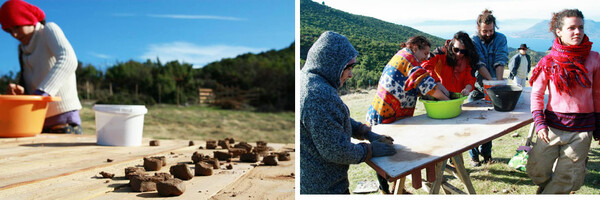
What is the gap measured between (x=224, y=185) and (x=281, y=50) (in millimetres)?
12202

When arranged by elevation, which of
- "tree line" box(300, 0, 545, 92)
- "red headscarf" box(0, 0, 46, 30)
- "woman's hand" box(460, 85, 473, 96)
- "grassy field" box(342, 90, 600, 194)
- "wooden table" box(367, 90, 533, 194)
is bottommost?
"grassy field" box(342, 90, 600, 194)

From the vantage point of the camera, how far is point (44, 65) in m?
4.52

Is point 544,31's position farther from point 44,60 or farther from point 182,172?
point 44,60

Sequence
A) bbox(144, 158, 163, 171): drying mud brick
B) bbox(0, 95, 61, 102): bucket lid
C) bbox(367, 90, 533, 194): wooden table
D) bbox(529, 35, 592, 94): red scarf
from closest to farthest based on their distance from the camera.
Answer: bbox(367, 90, 533, 194): wooden table → bbox(529, 35, 592, 94): red scarf → bbox(144, 158, 163, 171): drying mud brick → bbox(0, 95, 61, 102): bucket lid

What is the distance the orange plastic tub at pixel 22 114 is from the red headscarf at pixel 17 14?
0.77m

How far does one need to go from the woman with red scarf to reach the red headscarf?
4446 millimetres

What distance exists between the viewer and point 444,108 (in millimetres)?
2721

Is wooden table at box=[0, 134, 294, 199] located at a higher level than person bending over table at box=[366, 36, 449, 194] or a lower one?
lower

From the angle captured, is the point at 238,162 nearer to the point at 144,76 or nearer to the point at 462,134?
the point at 462,134

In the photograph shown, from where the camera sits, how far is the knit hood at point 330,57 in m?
A: 2.01

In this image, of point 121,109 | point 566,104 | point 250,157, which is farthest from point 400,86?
point 121,109

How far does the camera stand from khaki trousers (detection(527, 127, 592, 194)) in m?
2.35

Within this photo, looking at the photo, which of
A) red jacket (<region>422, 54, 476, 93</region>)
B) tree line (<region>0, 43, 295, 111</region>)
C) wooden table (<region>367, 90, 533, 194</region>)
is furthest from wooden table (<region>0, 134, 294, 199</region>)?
tree line (<region>0, 43, 295, 111</region>)

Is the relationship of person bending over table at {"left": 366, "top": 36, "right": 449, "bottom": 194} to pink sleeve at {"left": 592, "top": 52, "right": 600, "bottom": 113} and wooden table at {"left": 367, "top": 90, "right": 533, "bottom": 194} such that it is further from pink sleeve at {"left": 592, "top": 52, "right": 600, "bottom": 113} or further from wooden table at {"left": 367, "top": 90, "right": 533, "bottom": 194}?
pink sleeve at {"left": 592, "top": 52, "right": 600, "bottom": 113}
